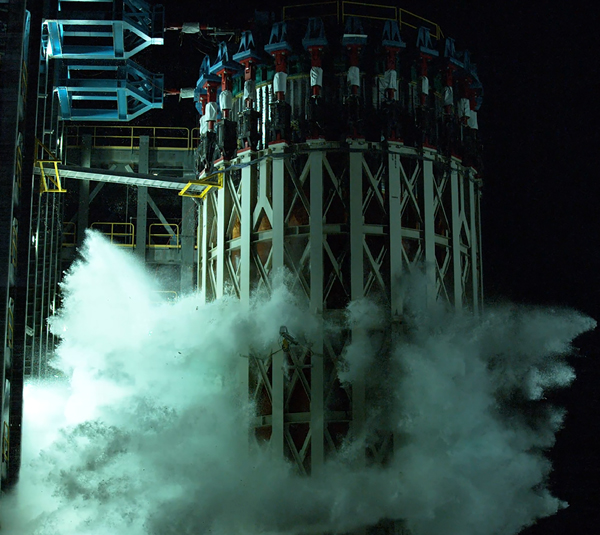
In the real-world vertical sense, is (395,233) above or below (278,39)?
below

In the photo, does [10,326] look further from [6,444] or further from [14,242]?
[6,444]

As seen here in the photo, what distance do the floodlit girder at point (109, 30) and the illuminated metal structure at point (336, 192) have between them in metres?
4.48

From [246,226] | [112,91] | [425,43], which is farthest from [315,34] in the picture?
[112,91]

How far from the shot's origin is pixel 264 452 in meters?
27.5

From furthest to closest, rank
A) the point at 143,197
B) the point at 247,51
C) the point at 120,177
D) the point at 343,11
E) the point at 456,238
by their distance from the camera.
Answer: the point at 143,197 < the point at 120,177 < the point at 343,11 < the point at 456,238 < the point at 247,51

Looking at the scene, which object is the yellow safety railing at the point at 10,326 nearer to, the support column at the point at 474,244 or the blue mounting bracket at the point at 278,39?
the blue mounting bracket at the point at 278,39

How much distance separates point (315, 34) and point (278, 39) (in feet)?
4.20

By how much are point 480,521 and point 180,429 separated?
962 cm

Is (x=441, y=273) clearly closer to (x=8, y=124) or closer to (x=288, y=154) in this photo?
(x=288, y=154)

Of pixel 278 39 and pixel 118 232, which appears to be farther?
pixel 118 232

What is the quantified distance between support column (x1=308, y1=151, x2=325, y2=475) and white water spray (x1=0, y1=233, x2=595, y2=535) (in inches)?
20.2

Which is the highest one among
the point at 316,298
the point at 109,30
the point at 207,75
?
the point at 109,30

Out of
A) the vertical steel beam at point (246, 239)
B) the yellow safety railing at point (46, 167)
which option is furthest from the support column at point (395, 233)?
the yellow safety railing at point (46, 167)

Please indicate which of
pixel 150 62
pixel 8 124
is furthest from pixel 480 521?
pixel 150 62
